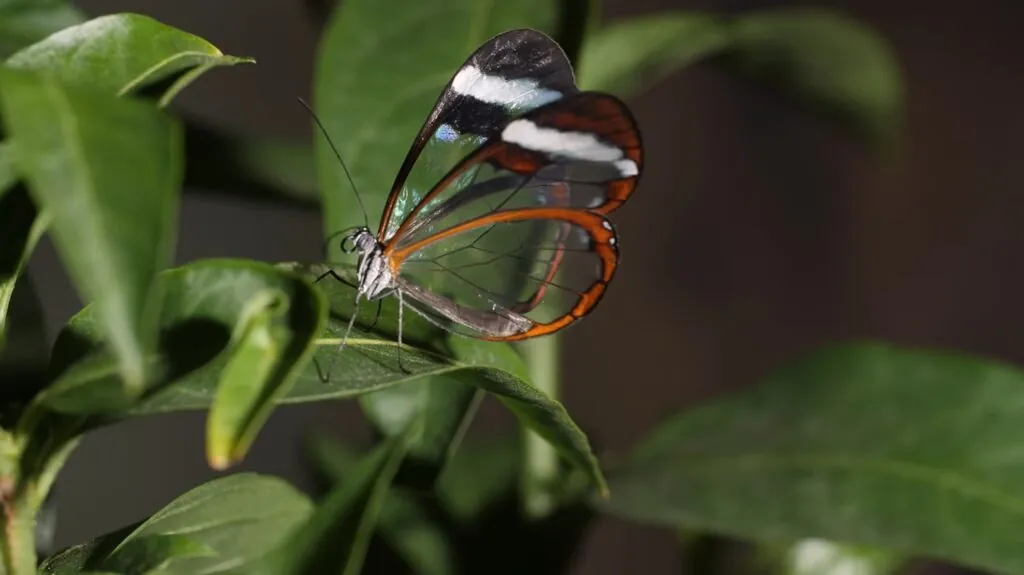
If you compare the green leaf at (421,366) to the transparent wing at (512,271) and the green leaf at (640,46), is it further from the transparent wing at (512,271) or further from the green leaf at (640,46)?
the green leaf at (640,46)

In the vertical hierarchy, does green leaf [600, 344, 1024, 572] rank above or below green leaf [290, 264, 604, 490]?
below

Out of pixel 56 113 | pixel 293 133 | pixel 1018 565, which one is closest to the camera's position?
pixel 56 113

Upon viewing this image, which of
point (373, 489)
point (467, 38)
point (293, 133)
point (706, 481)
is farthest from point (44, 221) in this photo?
point (293, 133)

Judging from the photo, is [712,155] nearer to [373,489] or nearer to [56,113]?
[373,489]

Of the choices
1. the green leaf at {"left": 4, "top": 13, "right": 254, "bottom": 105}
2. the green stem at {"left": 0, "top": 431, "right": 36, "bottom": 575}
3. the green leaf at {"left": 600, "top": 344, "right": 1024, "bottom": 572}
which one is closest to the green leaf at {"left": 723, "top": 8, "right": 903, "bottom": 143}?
the green leaf at {"left": 600, "top": 344, "right": 1024, "bottom": 572}

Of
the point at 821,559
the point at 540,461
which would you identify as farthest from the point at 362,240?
the point at 821,559

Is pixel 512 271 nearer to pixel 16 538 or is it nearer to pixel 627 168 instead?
pixel 627 168

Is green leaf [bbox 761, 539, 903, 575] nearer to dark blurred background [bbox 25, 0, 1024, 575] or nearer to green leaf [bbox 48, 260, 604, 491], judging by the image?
green leaf [bbox 48, 260, 604, 491]
